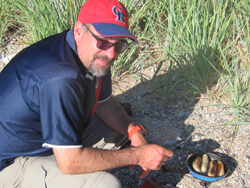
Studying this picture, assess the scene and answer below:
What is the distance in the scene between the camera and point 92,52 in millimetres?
1758

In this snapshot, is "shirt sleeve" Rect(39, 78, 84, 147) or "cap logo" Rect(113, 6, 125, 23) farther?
"cap logo" Rect(113, 6, 125, 23)

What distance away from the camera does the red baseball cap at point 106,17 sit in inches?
68.2

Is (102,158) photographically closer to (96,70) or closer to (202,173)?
(96,70)

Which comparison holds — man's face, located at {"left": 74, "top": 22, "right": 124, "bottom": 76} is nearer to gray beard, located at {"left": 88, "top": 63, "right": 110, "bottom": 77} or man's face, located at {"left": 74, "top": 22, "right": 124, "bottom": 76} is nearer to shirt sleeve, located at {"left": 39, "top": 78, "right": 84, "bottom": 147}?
gray beard, located at {"left": 88, "top": 63, "right": 110, "bottom": 77}

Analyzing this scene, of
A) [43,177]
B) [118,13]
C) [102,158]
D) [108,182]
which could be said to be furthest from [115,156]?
[118,13]

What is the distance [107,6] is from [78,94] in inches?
23.6

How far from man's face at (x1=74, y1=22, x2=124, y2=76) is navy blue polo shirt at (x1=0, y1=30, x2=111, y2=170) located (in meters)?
0.04

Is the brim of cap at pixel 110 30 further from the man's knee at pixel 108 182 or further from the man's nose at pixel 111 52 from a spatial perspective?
the man's knee at pixel 108 182

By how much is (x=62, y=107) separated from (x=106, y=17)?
638 mm

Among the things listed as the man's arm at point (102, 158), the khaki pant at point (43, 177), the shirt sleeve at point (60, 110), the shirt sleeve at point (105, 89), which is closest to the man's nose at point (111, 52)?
the shirt sleeve at point (60, 110)

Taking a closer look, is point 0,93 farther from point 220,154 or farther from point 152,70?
point 152,70

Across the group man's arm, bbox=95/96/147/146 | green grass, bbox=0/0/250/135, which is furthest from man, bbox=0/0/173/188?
green grass, bbox=0/0/250/135

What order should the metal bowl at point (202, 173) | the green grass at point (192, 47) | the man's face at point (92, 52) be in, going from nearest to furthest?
1. the man's face at point (92, 52)
2. the metal bowl at point (202, 173)
3. the green grass at point (192, 47)

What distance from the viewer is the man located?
1.58 metres
